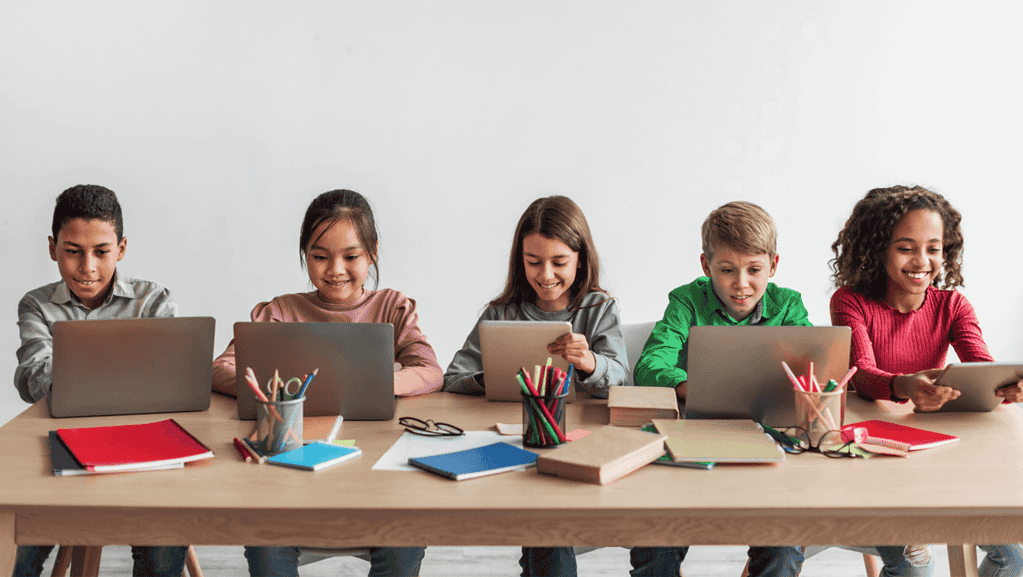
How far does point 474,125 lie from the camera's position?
2.80m

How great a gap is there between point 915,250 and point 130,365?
1.72 metres

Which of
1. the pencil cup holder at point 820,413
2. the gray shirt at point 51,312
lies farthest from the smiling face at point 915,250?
the gray shirt at point 51,312

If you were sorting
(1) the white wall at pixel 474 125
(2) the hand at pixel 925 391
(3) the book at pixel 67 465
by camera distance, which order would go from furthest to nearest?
1. (1) the white wall at pixel 474 125
2. (2) the hand at pixel 925 391
3. (3) the book at pixel 67 465

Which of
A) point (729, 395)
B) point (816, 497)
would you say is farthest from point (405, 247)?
point (816, 497)

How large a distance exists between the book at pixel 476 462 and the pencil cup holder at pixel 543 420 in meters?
0.04

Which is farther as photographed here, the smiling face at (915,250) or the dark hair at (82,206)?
the dark hair at (82,206)

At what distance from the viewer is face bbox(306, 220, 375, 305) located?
5.68 ft

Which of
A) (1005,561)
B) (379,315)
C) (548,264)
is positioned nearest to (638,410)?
(548,264)

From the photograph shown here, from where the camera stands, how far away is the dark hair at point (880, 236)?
1741 mm

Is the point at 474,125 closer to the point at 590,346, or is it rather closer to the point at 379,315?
the point at 379,315

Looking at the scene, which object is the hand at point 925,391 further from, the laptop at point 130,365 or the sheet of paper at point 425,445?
the laptop at point 130,365

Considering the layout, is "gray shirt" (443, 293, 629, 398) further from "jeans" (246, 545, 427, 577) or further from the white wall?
the white wall

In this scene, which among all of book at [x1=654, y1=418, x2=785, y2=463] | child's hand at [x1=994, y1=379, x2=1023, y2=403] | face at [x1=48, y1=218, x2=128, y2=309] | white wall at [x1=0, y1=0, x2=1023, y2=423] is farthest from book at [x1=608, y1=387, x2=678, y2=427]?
white wall at [x1=0, y1=0, x2=1023, y2=423]

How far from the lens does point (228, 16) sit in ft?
8.92
